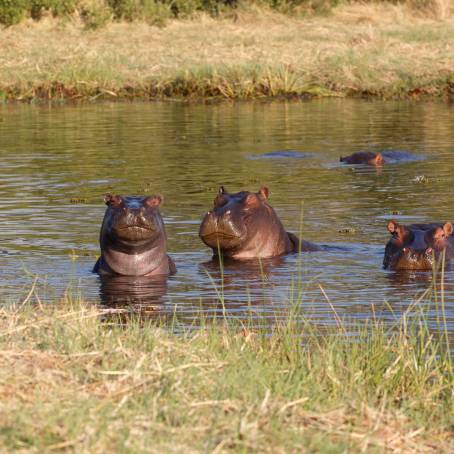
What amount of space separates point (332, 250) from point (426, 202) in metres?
2.48

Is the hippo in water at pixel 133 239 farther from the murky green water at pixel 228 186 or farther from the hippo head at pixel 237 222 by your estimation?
the hippo head at pixel 237 222

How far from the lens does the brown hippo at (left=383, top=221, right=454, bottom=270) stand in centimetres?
819

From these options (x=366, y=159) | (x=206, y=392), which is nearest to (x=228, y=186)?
(x=366, y=159)

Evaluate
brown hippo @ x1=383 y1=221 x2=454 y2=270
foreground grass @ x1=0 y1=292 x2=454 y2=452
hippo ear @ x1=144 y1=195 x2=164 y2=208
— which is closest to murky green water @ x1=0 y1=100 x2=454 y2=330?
brown hippo @ x1=383 y1=221 x2=454 y2=270

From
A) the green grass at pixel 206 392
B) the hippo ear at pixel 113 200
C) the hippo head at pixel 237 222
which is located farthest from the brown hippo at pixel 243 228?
the green grass at pixel 206 392

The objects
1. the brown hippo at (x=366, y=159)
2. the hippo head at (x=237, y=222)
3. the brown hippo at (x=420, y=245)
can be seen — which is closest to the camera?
the brown hippo at (x=420, y=245)

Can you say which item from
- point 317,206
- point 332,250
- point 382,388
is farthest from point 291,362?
point 317,206

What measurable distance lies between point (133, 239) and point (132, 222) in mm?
175

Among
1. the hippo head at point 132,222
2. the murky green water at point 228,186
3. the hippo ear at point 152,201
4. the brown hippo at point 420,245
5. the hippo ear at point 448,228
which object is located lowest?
the murky green water at point 228,186

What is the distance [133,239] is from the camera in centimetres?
781

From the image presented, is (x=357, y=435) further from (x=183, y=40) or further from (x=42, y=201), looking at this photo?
(x=183, y=40)

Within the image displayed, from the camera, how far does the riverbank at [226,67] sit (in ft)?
76.8

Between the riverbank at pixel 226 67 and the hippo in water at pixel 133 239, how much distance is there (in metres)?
15.4

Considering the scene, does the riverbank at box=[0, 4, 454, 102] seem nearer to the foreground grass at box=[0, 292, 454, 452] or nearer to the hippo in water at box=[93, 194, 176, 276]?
the hippo in water at box=[93, 194, 176, 276]
